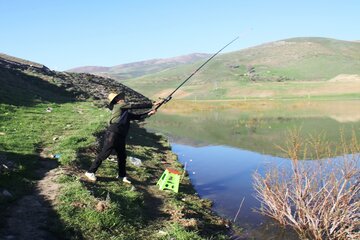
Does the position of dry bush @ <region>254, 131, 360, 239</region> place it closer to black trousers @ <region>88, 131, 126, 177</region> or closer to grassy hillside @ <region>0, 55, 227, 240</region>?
grassy hillside @ <region>0, 55, 227, 240</region>

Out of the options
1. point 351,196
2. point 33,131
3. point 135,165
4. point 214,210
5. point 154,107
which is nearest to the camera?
point 351,196

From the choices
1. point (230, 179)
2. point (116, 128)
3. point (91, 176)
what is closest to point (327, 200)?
point (116, 128)

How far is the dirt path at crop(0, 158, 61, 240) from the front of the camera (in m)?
8.62

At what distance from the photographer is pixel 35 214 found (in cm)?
959

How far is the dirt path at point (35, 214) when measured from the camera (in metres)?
8.62

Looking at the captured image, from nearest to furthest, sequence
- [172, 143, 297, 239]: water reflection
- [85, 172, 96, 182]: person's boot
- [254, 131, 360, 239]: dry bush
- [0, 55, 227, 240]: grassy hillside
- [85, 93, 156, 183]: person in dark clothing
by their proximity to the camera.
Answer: [0, 55, 227, 240]: grassy hillside
[254, 131, 360, 239]: dry bush
[85, 93, 156, 183]: person in dark clothing
[85, 172, 96, 182]: person's boot
[172, 143, 297, 239]: water reflection

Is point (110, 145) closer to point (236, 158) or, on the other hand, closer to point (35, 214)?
point (35, 214)

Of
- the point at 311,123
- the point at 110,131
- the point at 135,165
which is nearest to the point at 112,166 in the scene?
the point at 135,165

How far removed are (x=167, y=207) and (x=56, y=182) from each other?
3.17 metres

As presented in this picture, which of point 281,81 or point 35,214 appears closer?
point 35,214

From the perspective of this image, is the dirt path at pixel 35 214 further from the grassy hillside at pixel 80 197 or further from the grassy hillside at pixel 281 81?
the grassy hillside at pixel 281 81

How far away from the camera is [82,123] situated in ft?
78.2

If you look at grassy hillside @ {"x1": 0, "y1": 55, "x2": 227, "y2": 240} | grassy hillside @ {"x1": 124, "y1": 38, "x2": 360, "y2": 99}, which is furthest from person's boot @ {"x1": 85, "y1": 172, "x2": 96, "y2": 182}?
grassy hillside @ {"x1": 124, "y1": 38, "x2": 360, "y2": 99}

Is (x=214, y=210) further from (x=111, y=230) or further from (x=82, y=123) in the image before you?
(x=82, y=123)
